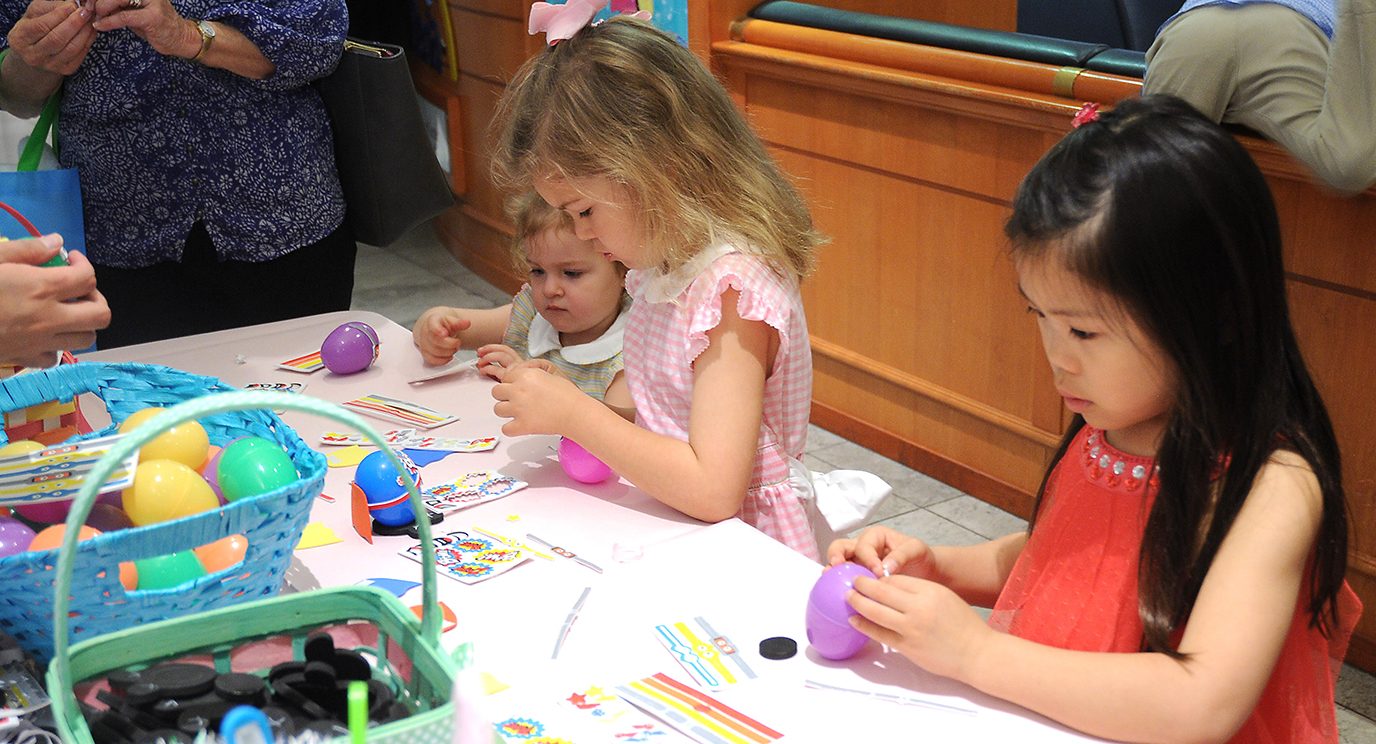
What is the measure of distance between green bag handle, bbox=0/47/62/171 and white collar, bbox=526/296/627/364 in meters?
0.91

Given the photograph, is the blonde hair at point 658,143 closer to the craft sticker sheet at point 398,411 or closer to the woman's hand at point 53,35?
the craft sticker sheet at point 398,411

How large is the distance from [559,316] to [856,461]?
1697 millimetres

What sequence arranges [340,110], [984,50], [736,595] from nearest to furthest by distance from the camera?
1. [736,595]
2. [340,110]
3. [984,50]

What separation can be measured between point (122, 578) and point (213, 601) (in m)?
0.09

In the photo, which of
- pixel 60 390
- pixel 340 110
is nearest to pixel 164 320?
pixel 340 110

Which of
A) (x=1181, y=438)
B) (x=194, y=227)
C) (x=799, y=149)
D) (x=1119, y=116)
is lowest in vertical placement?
(x=799, y=149)

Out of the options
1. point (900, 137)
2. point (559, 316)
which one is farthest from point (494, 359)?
point (900, 137)

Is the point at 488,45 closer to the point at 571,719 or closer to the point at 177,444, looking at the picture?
the point at 177,444

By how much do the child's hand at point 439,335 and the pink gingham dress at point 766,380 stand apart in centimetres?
38

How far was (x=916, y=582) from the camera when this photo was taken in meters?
1.22

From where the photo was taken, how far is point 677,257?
1.77 m

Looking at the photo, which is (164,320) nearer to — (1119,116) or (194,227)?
(194,227)

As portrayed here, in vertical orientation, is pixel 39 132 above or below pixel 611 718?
above

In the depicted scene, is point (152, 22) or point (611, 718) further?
point (152, 22)
